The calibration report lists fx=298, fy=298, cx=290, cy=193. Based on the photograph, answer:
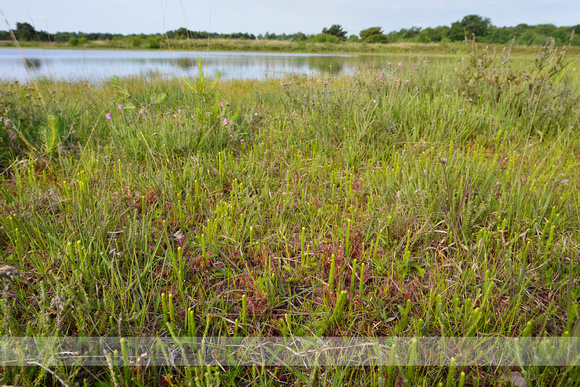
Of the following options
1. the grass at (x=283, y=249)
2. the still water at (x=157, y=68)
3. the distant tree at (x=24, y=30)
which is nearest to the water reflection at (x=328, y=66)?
the still water at (x=157, y=68)

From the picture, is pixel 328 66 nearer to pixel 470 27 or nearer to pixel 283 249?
pixel 283 249

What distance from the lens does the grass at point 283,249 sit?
1.20 m

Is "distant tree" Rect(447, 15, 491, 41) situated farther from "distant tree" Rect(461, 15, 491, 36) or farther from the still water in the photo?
the still water

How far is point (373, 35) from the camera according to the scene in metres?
51.3

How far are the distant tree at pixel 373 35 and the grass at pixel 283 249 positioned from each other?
52906 mm

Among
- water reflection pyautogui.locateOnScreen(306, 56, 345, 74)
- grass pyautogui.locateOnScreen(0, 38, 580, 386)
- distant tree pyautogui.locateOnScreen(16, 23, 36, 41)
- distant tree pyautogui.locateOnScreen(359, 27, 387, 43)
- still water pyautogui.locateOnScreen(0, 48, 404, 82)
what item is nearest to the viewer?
grass pyautogui.locateOnScreen(0, 38, 580, 386)

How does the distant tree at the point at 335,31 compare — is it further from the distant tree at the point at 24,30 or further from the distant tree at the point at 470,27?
the distant tree at the point at 24,30

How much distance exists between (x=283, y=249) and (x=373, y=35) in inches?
2304

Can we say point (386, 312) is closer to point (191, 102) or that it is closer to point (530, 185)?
point (530, 185)

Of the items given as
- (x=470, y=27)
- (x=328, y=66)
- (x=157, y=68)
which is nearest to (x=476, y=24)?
(x=470, y=27)

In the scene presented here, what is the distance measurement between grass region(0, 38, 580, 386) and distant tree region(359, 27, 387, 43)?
5291 centimetres

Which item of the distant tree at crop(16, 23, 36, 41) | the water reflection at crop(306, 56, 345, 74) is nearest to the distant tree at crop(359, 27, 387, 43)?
the water reflection at crop(306, 56, 345, 74)

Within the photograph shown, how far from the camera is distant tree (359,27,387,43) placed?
49094 mm

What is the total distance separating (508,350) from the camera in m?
1.13
